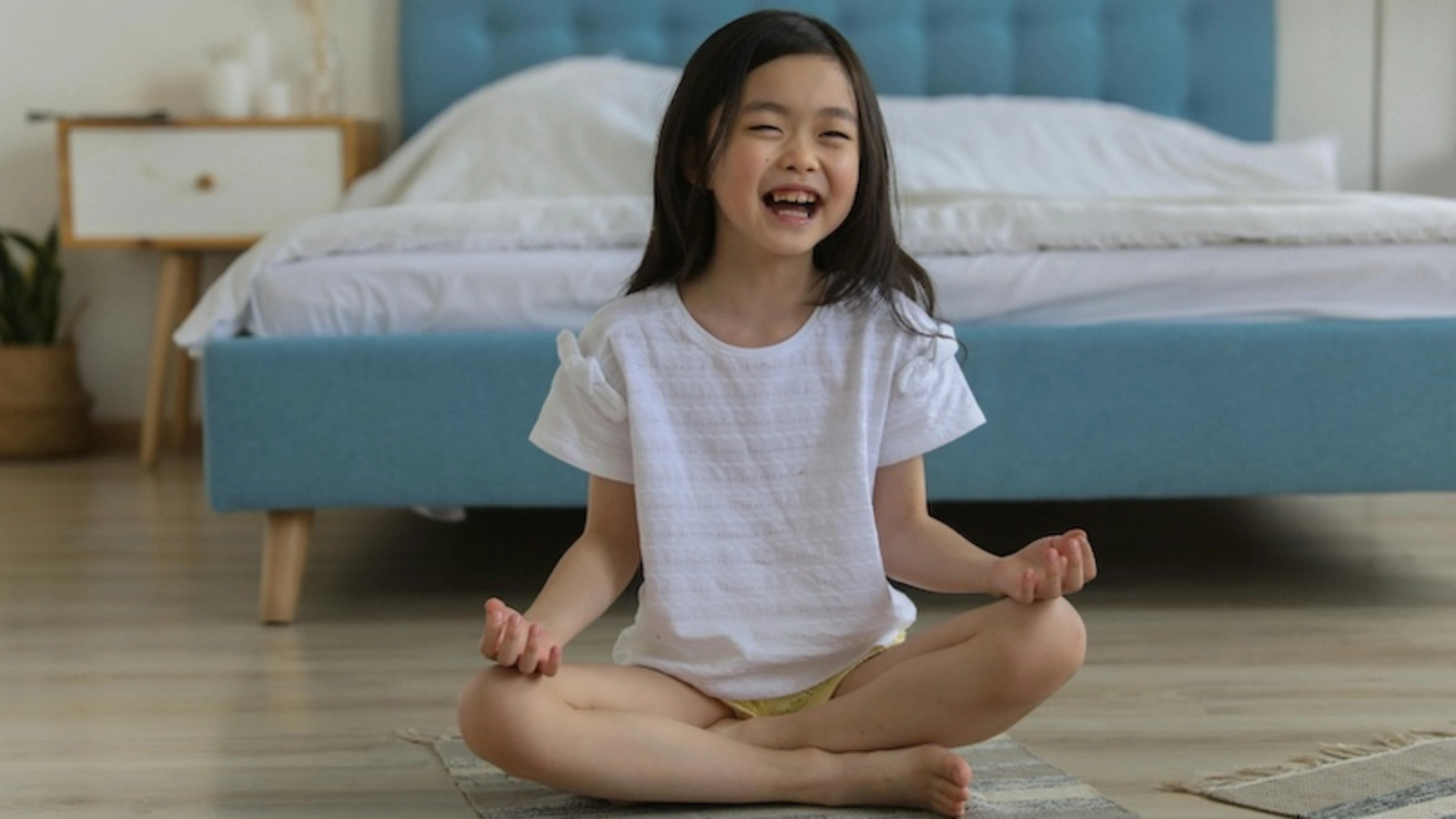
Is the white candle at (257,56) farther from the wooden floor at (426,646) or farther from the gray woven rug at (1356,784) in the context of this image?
the gray woven rug at (1356,784)

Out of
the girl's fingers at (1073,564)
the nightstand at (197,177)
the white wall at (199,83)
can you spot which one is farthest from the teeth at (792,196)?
the white wall at (199,83)

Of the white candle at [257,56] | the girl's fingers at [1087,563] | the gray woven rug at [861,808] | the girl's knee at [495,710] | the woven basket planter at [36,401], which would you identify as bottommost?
the woven basket planter at [36,401]

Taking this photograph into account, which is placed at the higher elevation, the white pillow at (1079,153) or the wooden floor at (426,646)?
the white pillow at (1079,153)

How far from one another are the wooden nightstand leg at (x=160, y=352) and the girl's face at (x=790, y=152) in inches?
103

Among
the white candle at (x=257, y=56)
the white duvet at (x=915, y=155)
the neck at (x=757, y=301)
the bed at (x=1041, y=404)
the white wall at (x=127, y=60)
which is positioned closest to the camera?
the neck at (x=757, y=301)

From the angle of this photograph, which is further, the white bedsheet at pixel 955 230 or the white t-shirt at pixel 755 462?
the white bedsheet at pixel 955 230

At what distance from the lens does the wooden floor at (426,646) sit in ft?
5.32

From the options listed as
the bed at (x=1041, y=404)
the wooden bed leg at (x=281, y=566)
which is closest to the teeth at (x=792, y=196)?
the bed at (x=1041, y=404)

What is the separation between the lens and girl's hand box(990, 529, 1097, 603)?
131cm

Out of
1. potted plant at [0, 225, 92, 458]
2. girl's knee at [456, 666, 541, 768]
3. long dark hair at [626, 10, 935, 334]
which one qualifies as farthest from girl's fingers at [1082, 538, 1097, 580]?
potted plant at [0, 225, 92, 458]

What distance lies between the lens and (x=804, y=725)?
1484 mm

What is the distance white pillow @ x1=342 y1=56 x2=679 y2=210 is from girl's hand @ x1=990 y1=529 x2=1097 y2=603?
1914 millimetres

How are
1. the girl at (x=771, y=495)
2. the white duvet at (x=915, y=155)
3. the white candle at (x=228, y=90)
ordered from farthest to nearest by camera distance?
the white candle at (x=228, y=90), the white duvet at (x=915, y=155), the girl at (x=771, y=495)

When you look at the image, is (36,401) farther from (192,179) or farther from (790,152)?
(790,152)
